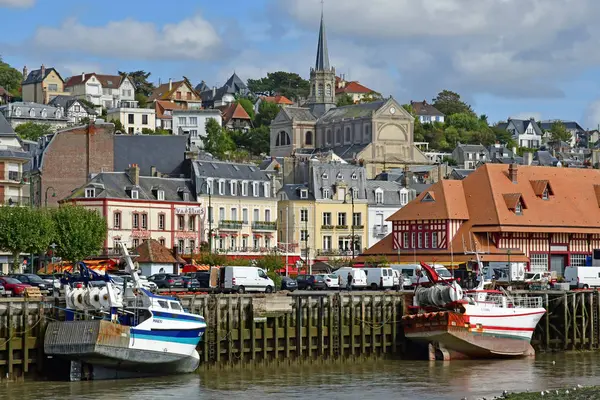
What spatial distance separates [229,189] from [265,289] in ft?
117

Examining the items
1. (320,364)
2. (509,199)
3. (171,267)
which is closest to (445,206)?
(509,199)

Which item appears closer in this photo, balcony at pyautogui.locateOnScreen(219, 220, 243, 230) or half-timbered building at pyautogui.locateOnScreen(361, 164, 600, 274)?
half-timbered building at pyautogui.locateOnScreen(361, 164, 600, 274)

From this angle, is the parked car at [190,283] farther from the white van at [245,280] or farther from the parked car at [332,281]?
the parked car at [332,281]

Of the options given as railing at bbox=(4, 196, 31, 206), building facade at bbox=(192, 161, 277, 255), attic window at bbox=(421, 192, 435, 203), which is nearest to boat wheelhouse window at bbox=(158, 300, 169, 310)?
railing at bbox=(4, 196, 31, 206)

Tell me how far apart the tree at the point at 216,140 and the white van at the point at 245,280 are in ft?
375

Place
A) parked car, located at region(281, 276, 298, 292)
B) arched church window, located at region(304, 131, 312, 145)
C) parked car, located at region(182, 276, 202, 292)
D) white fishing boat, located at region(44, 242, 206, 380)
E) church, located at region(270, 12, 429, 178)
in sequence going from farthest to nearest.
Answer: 1. arched church window, located at region(304, 131, 312, 145)
2. church, located at region(270, 12, 429, 178)
3. parked car, located at region(281, 276, 298, 292)
4. parked car, located at region(182, 276, 202, 292)
5. white fishing boat, located at region(44, 242, 206, 380)

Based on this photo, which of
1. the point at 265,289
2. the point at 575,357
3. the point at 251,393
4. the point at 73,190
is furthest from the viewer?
the point at 73,190

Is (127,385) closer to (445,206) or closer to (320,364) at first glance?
(320,364)

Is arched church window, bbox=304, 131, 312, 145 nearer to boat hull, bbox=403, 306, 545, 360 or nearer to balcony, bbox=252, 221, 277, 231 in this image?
balcony, bbox=252, 221, 277, 231

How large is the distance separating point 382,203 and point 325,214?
4.97 metres

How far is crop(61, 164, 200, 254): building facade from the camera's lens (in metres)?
94.6

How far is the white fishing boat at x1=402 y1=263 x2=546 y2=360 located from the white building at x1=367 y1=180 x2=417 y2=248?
175 feet

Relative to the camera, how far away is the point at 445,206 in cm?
8556

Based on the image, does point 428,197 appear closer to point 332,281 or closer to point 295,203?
Result: point 332,281
